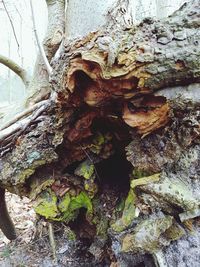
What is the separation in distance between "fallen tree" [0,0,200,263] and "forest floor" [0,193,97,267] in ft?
1.14

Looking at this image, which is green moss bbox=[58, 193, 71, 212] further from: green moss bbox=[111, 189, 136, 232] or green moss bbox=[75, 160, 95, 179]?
green moss bbox=[111, 189, 136, 232]

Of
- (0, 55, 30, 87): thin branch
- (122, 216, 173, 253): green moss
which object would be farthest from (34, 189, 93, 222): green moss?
(0, 55, 30, 87): thin branch

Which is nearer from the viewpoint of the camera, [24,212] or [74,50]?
[74,50]

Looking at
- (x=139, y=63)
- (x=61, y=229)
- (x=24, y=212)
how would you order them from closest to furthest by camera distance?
(x=139, y=63) → (x=61, y=229) → (x=24, y=212)

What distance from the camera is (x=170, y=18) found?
1.17 meters

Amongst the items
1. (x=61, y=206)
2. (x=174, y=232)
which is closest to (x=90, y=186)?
(x=61, y=206)

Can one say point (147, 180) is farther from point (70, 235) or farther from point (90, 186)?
point (70, 235)

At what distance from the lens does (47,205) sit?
1657 millimetres

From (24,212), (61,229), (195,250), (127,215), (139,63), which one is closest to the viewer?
(139,63)

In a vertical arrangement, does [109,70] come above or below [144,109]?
above

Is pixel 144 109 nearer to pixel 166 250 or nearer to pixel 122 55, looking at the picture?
pixel 122 55

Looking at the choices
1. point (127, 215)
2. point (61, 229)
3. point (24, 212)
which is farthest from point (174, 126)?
point (24, 212)

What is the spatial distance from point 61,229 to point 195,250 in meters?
1.58

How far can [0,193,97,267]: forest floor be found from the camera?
221cm
